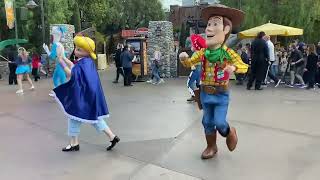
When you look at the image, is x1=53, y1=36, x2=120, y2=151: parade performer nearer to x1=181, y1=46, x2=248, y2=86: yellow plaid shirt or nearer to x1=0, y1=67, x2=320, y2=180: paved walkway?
x1=0, y1=67, x2=320, y2=180: paved walkway

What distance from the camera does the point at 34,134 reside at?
8219mm

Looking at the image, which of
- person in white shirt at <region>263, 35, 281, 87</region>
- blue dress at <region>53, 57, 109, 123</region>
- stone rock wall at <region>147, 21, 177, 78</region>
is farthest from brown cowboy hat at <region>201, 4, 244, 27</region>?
stone rock wall at <region>147, 21, 177, 78</region>

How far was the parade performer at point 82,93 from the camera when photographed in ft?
21.9

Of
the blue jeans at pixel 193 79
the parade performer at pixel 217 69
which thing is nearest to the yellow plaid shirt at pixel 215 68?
the parade performer at pixel 217 69

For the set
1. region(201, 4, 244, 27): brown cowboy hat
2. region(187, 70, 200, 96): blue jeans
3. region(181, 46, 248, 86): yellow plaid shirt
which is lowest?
region(187, 70, 200, 96): blue jeans

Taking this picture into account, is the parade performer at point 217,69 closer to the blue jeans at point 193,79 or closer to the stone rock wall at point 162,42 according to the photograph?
the blue jeans at point 193,79

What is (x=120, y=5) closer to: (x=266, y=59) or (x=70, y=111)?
(x=266, y=59)

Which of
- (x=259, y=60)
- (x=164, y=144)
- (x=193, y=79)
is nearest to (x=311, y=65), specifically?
(x=259, y=60)

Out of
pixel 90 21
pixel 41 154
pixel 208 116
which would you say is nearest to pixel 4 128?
pixel 41 154

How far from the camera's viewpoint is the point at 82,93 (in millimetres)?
6695

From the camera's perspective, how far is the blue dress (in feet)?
21.9

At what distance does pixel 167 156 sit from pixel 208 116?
80 centimetres

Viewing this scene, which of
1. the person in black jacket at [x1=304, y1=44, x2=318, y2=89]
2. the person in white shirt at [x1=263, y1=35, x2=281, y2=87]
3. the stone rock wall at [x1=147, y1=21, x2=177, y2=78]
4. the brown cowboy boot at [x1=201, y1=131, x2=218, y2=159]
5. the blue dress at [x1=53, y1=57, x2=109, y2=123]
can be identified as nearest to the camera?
the brown cowboy boot at [x1=201, y1=131, x2=218, y2=159]

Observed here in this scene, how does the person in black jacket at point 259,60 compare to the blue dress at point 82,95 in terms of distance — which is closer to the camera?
the blue dress at point 82,95
